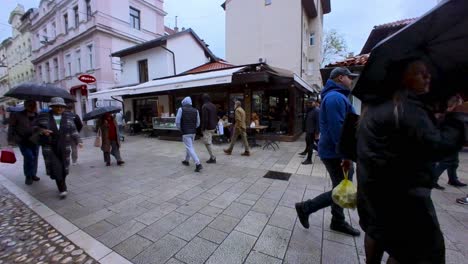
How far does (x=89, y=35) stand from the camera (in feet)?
57.2

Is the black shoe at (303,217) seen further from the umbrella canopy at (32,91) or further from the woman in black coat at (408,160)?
the umbrella canopy at (32,91)

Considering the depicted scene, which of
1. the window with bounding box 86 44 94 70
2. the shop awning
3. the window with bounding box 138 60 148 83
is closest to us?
the shop awning

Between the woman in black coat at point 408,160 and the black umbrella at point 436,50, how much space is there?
0.07 meters

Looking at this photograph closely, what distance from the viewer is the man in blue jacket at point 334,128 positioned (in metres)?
2.27

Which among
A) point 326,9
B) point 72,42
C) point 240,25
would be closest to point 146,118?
point 240,25

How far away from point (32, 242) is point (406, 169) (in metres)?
3.94

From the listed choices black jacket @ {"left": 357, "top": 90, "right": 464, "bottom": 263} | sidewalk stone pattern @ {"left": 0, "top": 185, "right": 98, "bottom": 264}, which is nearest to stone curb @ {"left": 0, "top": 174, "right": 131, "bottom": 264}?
sidewalk stone pattern @ {"left": 0, "top": 185, "right": 98, "bottom": 264}

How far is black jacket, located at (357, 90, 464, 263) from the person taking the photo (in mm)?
1132

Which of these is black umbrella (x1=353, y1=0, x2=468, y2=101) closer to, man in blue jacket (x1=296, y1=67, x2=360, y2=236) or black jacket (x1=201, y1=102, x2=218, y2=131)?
man in blue jacket (x1=296, y1=67, x2=360, y2=236)

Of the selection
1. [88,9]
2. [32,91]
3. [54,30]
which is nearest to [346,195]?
[32,91]

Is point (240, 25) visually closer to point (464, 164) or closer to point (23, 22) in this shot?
point (464, 164)

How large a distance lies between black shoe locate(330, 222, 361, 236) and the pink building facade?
16.6 meters

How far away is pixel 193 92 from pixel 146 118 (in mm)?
5173

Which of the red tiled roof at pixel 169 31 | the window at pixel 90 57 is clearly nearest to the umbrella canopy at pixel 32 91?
the window at pixel 90 57
